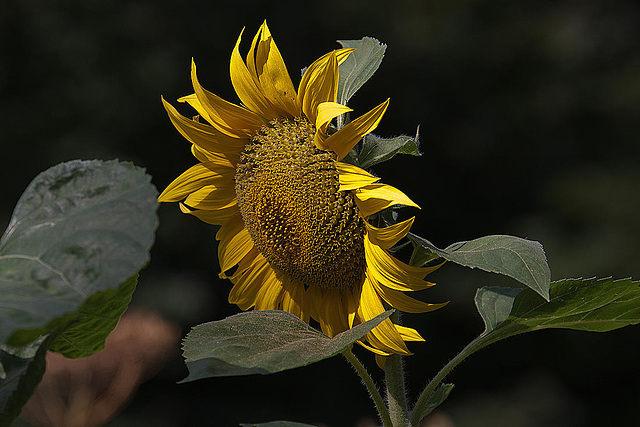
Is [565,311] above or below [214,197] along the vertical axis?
below

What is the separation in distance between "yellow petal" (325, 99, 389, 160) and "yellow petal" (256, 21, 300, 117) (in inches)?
2.2

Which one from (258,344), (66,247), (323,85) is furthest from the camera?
(323,85)

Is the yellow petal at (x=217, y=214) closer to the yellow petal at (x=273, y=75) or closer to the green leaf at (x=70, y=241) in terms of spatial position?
the yellow petal at (x=273, y=75)

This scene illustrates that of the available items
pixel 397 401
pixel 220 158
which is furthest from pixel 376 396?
pixel 220 158

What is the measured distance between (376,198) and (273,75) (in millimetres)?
121

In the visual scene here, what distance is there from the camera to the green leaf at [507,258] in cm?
42

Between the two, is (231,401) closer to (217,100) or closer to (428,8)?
(428,8)

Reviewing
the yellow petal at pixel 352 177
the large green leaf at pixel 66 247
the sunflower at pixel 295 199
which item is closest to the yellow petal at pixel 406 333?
the sunflower at pixel 295 199

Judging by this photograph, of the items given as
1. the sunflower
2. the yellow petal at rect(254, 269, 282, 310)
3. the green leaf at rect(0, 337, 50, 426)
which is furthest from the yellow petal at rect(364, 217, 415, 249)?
the green leaf at rect(0, 337, 50, 426)

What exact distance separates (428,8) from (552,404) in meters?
1.87

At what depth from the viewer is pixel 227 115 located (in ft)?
1.82

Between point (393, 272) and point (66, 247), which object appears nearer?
point (66, 247)

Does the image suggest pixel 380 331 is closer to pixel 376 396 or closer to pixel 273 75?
pixel 376 396

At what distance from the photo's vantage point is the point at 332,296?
22.1 inches
